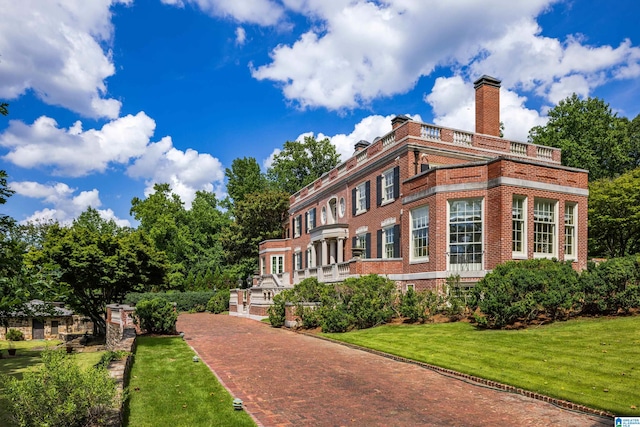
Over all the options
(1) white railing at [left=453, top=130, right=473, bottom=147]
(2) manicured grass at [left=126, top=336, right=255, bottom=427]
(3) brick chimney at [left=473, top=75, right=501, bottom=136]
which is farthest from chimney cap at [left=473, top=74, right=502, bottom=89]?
(2) manicured grass at [left=126, top=336, right=255, bottom=427]

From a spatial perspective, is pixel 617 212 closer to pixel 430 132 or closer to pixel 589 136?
pixel 589 136

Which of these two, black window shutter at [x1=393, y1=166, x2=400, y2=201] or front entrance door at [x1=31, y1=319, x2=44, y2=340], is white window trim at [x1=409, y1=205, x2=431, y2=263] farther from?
front entrance door at [x1=31, y1=319, x2=44, y2=340]

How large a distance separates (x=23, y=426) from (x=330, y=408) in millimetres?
4435

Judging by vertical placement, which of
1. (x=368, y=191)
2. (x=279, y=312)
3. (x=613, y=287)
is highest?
(x=368, y=191)

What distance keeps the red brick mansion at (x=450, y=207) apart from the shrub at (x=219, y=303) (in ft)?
27.6

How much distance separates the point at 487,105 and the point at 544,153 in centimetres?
447

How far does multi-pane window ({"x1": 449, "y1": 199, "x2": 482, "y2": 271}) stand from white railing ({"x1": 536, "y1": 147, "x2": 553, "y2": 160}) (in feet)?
33.4

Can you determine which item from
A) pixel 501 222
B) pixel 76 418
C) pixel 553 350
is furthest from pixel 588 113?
pixel 76 418

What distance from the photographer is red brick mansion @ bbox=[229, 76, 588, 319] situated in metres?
19.0

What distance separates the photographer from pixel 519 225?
19141 millimetres

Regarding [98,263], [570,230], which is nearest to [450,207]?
[570,230]

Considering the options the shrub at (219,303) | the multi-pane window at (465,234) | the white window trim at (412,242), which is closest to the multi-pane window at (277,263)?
the shrub at (219,303)

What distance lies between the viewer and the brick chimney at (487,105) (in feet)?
87.2

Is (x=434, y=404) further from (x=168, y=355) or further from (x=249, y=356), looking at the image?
(x=168, y=355)
